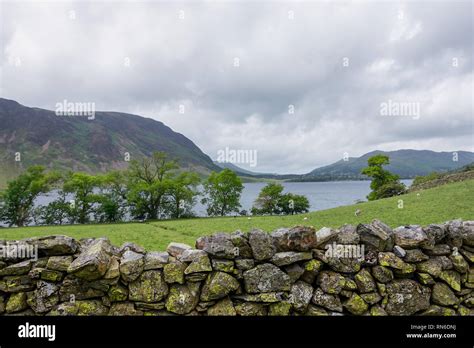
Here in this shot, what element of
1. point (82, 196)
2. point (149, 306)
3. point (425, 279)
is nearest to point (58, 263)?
point (149, 306)

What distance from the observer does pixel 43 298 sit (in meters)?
4.61

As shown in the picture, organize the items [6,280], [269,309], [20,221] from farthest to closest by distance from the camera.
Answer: [20,221] < [269,309] < [6,280]

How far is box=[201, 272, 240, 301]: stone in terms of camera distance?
4754mm

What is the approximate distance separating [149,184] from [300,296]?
160 feet

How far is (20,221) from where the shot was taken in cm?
4619

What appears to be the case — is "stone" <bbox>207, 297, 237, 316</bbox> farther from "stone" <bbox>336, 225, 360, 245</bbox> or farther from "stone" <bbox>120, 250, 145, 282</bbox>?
"stone" <bbox>336, 225, 360, 245</bbox>

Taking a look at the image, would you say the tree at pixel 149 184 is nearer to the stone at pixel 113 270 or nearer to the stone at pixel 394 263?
the stone at pixel 113 270

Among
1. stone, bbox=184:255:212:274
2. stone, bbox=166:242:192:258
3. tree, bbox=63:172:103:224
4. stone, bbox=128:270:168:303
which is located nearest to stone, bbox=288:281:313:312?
stone, bbox=184:255:212:274

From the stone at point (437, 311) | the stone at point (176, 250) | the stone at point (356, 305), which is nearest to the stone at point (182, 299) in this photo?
the stone at point (176, 250)

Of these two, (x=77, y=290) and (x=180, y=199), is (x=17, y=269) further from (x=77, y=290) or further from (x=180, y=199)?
(x=180, y=199)

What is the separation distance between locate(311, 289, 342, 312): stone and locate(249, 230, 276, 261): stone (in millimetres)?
1162
